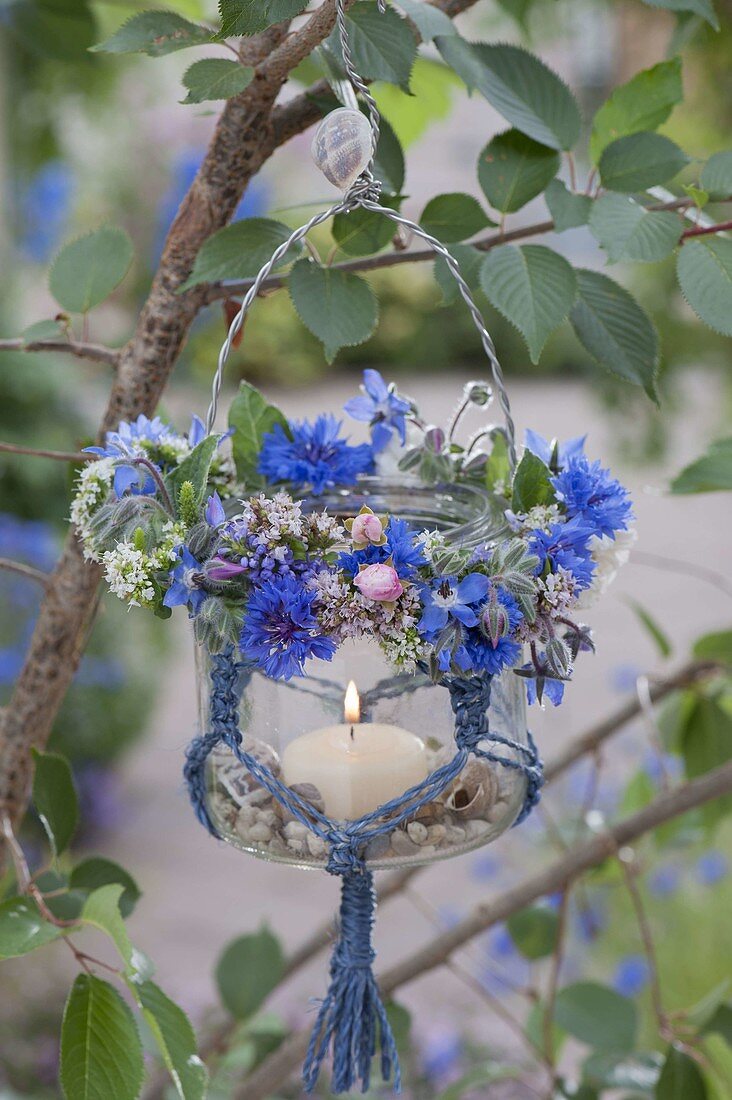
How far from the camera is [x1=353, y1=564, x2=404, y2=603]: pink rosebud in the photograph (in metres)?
0.46

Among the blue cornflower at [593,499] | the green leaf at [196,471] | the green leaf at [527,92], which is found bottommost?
the blue cornflower at [593,499]

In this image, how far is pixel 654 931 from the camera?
1.95 m

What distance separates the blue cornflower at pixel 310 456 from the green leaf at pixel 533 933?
1.68 ft

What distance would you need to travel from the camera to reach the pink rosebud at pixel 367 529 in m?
0.48

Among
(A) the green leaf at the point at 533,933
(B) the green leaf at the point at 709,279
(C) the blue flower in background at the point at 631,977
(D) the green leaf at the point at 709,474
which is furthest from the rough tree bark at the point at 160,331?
(C) the blue flower in background at the point at 631,977

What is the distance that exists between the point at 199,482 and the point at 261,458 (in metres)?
0.13

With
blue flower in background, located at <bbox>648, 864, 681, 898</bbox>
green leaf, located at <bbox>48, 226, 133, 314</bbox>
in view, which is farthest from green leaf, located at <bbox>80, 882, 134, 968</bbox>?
blue flower in background, located at <bbox>648, 864, 681, 898</bbox>

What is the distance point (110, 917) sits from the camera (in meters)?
0.54

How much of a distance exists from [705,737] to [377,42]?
62cm

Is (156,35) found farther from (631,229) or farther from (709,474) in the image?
(709,474)

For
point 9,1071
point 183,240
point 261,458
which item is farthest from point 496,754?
point 9,1071

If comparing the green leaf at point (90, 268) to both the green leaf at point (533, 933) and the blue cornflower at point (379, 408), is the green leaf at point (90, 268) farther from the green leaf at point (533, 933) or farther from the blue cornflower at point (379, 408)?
the green leaf at point (533, 933)

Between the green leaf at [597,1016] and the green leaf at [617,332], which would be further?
the green leaf at [597,1016]

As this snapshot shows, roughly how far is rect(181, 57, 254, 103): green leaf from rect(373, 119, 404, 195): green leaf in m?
0.09
